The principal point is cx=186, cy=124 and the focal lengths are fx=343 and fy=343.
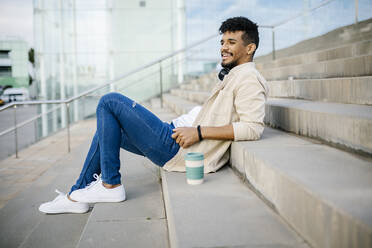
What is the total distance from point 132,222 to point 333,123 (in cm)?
123

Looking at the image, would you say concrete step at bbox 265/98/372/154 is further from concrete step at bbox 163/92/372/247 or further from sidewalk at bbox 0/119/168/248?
sidewalk at bbox 0/119/168/248

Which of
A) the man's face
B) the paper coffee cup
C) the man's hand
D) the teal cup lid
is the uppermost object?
the man's face

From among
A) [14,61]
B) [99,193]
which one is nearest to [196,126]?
[99,193]

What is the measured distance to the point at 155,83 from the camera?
9.16m

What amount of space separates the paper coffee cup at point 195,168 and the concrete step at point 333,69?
1513mm

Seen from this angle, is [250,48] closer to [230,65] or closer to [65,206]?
[230,65]

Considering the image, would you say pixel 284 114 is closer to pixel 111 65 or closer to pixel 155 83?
pixel 155 83

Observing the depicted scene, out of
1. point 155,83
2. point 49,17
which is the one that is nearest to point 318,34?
point 155,83

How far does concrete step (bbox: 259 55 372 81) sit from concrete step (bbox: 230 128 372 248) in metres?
0.97

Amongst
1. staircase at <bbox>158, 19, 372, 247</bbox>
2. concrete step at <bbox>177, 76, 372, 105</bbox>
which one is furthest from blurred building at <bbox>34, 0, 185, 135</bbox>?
staircase at <bbox>158, 19, 372, 247</bbox>

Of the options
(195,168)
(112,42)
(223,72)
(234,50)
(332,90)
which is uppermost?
(112,42)

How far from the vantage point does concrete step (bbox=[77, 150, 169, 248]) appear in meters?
1.68

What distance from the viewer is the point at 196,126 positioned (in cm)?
211

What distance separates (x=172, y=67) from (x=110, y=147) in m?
7.83
